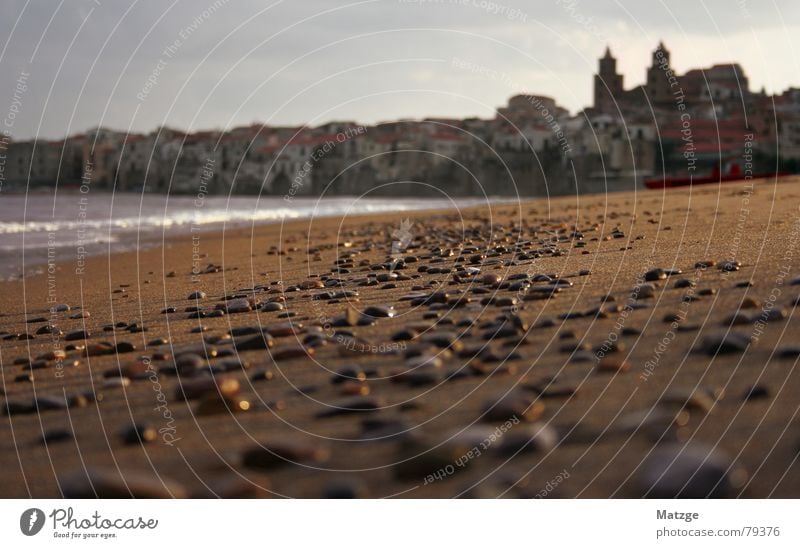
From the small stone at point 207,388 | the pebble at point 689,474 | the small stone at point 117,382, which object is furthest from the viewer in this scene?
the small stone at point 117,382

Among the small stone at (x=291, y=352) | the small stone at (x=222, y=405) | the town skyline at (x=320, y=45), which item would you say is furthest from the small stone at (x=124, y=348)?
the town skyline at (x=320, y=45)

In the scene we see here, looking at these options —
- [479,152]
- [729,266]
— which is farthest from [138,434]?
[479,152]

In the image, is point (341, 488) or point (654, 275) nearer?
point (341, 488)

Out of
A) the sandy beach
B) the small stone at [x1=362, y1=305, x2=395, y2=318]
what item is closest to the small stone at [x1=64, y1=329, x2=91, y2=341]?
the sandy beach

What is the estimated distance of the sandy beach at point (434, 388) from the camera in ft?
7.10

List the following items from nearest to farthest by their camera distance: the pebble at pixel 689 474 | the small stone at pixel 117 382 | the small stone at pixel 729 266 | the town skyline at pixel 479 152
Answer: the pebble at pixel 689 474
the small stone at pixel 117 382
the small stone at pixel 729 266
the town skyline at pixel 479 152

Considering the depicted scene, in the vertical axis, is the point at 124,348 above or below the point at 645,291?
below

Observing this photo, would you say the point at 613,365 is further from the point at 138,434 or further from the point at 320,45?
the point at 320,45

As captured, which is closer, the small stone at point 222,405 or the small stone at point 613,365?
the small stone at point 222,405

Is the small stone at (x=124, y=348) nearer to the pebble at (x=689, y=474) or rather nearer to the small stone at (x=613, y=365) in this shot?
the small stone at (x=613, y=365)

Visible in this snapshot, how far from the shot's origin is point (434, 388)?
2.68 m

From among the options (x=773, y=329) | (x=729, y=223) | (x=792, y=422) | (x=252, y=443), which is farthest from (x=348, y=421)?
(x=729, y=223)

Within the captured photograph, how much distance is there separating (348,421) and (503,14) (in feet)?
12.1
